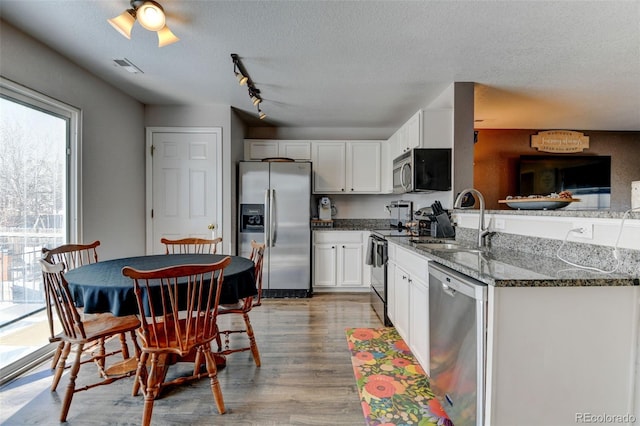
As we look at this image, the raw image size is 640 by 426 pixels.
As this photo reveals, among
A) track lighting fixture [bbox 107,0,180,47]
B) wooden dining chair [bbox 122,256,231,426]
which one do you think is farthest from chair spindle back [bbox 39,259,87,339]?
track lighting fixture [bbox 107,0,180,47]

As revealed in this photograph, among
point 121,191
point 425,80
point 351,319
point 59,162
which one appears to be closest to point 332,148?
point 425,80

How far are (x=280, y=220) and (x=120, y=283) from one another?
2.36 metres

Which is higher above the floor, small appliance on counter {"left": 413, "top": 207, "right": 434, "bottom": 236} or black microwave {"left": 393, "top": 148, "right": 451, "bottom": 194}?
black microwave {"left": 393, "top": 148, "right": 451, "bottom": 194}

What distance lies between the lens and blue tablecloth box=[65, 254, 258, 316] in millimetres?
1595

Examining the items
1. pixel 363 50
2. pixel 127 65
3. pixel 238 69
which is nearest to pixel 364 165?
pixel 363 50

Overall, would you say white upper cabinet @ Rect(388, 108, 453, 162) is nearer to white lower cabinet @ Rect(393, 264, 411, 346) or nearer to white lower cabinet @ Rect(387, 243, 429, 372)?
white lower cabinet @ Rect(387, 243, 429, 372)

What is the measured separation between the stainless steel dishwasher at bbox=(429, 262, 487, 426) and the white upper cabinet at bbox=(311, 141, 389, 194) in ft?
8.99

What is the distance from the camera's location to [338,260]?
408 cm

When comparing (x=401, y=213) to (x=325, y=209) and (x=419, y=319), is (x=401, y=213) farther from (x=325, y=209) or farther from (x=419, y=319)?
(x=419, y=319)

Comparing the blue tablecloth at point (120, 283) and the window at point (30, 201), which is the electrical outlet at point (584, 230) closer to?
the blue tablecloth at point (120, 283)

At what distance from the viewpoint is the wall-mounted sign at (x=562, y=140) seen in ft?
16.0

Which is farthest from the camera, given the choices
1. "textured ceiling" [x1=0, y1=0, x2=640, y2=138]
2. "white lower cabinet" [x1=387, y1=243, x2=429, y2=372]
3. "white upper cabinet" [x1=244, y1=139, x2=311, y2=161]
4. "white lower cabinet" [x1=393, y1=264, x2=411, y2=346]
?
"white upper cabinet" [x1=244, y1=139, x2=311, y2=161]

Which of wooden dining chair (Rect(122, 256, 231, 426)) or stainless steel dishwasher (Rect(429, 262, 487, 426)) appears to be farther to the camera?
wooden dining chair (Rect(122, 256, 231, 426))

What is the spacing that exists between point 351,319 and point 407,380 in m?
1.14
